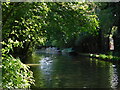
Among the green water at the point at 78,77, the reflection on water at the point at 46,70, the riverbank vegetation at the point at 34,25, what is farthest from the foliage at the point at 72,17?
the reflection on water at the point at 46,70

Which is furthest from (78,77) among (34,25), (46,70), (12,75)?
(12,75)

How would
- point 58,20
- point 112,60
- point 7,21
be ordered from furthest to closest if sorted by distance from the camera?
point 112,60 → point 58,20 → point 7,21

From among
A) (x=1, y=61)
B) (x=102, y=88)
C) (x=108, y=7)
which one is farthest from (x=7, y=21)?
(x=108, y=7)

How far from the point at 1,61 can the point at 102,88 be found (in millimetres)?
5583

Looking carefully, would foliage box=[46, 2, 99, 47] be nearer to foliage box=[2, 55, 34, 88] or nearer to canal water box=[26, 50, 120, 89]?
canal water box=[26, 50, 120, 89]

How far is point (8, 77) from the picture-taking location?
25.1ft

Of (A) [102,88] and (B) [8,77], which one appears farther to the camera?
(A) [102,88]

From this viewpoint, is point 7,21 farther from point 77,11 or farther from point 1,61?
point 77,11

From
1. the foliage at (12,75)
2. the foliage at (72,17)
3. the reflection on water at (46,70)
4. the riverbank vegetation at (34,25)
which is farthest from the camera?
the reflection on water at (46,70)

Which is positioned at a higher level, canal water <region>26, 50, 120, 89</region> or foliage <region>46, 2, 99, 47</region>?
foliage <region>46, 2, 99, 47</region>

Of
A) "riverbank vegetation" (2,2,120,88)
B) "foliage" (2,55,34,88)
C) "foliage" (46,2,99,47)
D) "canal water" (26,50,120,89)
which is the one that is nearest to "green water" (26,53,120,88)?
"canal water" (26,50,120,89)


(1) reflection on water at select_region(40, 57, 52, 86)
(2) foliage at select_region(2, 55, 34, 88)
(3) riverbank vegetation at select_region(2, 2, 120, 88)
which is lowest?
(1) reflection on water at select_region(40, 57, 52, 86)

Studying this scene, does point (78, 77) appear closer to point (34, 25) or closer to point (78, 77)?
point (78, 77)

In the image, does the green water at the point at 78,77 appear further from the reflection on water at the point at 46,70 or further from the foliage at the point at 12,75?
the foliage at the point at 12,75
